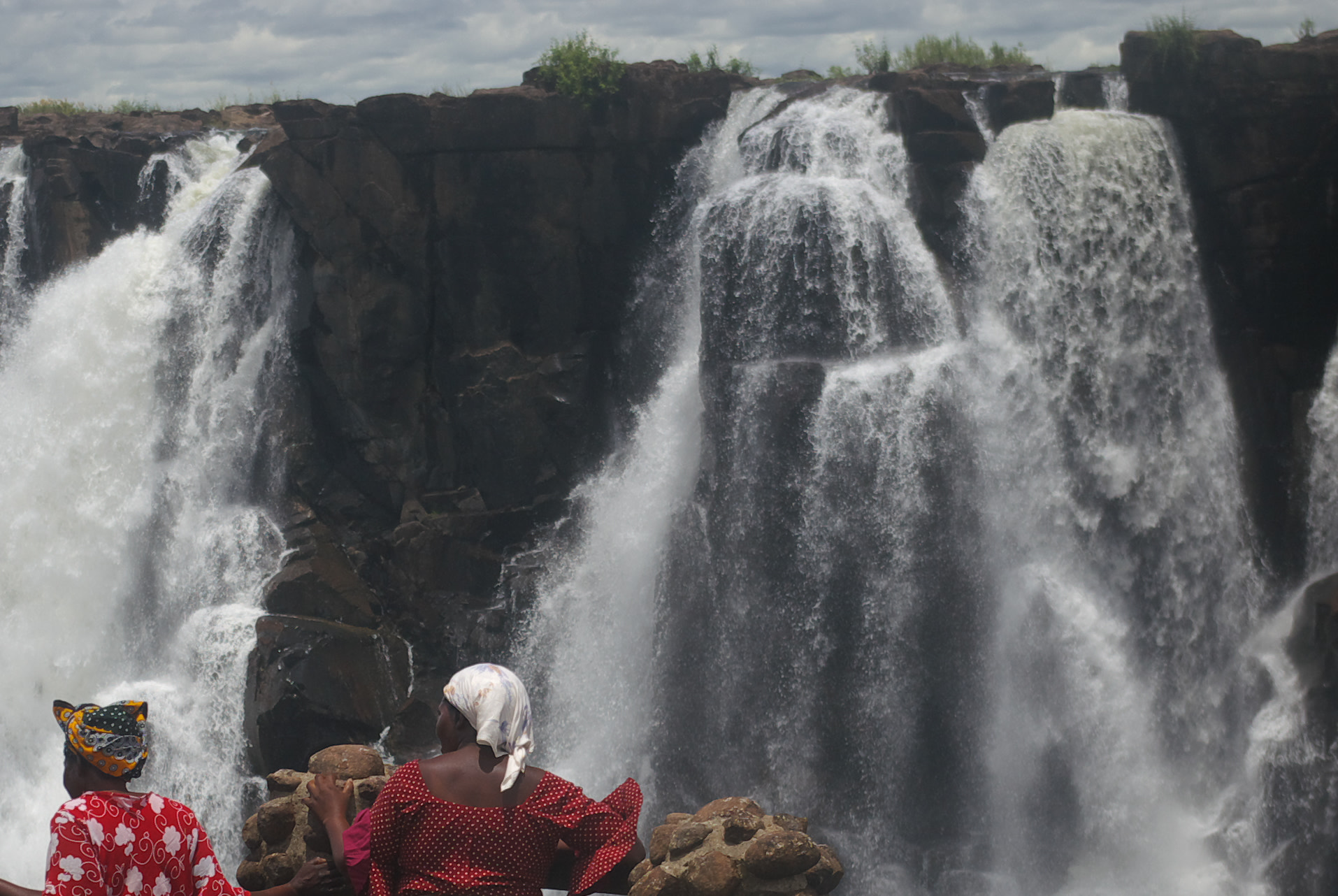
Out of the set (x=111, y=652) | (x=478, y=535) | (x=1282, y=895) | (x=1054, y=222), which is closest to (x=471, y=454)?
(x=478, y=535)

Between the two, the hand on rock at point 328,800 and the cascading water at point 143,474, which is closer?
the hand on rock at point 328,800

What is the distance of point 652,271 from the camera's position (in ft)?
54.1

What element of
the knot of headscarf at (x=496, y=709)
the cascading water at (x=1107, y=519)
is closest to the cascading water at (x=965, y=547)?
the cascading water at (x=1107, y=519)

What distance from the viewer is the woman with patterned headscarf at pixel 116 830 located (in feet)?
11.3

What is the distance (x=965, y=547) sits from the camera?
44.1 feet

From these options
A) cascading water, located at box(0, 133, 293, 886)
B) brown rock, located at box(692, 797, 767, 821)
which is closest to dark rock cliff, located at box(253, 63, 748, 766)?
cascading water, located at box(0, 133, 293, 886)

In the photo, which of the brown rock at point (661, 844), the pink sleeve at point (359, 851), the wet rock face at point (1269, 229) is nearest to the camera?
the pink sleeve at point (359, 851)

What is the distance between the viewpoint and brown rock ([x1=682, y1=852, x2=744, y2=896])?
16.1ft

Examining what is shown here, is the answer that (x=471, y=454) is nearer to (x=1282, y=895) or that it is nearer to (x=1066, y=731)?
(x=1066, y=731)

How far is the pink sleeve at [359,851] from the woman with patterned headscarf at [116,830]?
0.34 meters

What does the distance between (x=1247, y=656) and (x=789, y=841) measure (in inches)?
397

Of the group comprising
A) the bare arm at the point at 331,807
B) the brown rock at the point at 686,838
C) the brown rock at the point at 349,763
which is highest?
the bare arm at the point at 331,807

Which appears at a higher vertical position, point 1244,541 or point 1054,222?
point 1054,222

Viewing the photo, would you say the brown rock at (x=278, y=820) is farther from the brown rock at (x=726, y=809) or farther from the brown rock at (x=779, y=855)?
the brown rock at (x=779, y=855)
